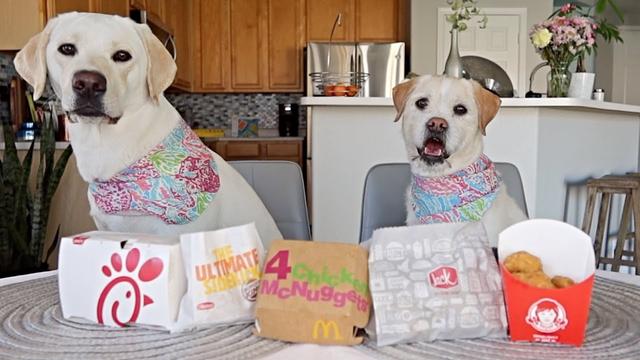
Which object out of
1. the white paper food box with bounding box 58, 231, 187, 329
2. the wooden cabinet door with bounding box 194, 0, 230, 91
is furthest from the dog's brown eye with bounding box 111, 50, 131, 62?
the wooden cabinet door with bounding box 194, 0, 230, 91

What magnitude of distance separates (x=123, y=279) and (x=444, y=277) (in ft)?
1.38

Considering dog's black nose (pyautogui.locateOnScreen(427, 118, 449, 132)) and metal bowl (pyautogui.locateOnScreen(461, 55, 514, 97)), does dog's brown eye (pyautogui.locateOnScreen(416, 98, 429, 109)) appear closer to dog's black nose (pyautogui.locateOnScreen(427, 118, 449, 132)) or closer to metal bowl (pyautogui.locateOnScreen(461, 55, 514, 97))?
dog's black nose (pyautogui.locateOnScreen(427, 118, 449, 132))

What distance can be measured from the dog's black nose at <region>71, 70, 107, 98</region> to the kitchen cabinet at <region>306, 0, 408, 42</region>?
4.61 meters

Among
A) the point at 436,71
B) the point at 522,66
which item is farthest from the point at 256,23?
the point at 522,66

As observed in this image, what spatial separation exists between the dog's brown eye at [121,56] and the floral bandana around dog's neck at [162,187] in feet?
0.61

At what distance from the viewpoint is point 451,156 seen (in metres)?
1.76

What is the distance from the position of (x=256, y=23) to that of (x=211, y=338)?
5.29 metres

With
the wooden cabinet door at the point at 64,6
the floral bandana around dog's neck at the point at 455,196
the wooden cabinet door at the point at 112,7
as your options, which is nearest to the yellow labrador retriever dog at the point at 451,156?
the floral bandana around dog's neck at the point at 455,196

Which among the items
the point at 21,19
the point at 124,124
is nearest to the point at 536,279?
the point at 124,124

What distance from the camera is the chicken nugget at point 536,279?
2.36 ft

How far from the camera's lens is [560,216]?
10.4 feet

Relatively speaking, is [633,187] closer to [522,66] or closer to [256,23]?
[522,66]

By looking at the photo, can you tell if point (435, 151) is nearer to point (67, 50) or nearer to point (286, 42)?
point (67, 50)

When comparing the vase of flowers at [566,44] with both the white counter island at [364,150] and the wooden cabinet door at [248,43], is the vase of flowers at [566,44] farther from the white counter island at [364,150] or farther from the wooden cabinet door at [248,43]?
the wooden cabinet door at [248,43]
